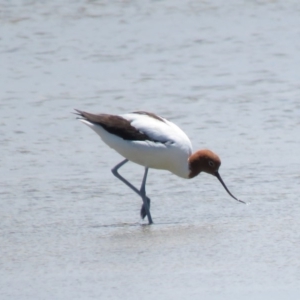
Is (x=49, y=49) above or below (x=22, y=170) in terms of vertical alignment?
below

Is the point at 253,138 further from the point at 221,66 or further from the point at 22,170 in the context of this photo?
the point at 221,66

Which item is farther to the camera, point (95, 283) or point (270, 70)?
point (270, 70)

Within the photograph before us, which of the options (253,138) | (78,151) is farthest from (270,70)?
(78,151)

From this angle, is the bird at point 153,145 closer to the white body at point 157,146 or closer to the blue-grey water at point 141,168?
the white body at point 157,146

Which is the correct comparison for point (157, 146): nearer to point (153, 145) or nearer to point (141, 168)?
point (153, 145)

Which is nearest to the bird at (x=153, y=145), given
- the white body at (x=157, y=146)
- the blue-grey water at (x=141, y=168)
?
the white body at (x=157, y=146)

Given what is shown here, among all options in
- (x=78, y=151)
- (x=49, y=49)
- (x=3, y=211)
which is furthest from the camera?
(x=49, y=49)

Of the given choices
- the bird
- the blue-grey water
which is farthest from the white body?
the blue-grey water

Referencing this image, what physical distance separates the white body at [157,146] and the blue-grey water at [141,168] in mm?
250

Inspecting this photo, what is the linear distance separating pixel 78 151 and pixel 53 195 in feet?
4.19

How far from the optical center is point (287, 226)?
6.16 m

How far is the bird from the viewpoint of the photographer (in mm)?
7000

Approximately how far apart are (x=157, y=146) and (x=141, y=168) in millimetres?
1133

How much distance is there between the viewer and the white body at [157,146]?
23.0 ft
